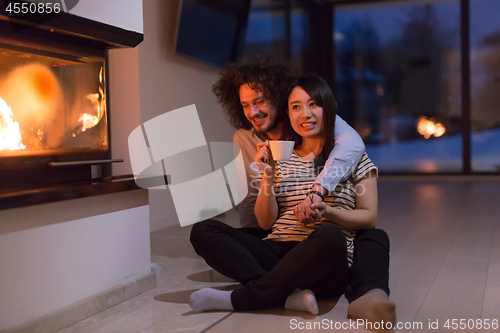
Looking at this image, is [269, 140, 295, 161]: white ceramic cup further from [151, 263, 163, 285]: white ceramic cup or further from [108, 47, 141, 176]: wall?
[108, 47, 141, 176]: wall

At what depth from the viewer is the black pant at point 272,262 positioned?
1.59 m

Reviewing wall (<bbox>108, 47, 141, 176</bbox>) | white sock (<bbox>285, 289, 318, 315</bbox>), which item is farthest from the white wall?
wall (<bbox>108, 47, 141, 176</bbox>)

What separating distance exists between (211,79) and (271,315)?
3.05 metres

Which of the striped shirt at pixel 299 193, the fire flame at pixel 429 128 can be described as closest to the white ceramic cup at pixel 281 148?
the striped shirt at pixel 299 193

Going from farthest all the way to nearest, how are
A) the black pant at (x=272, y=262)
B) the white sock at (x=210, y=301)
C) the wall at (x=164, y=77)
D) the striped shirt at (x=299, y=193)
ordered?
the wall at (x=164, y=77)
the striped shirt at (x=299, y=193)
the white sock at (x=210, y=301)
the black pant at (x=272, y=262)

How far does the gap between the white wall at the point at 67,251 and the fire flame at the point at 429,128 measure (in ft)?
19.2

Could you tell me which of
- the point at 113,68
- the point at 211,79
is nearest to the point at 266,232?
the point at 113,68

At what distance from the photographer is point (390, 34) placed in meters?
7.26

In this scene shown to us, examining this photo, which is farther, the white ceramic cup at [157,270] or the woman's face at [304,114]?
the white ceramic cup at [157,270]

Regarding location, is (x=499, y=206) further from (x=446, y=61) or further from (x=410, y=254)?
(x=446, y=61)

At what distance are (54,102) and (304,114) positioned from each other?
917 mm

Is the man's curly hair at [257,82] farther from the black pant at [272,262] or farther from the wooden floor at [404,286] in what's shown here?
the wooden floor at [404,286]

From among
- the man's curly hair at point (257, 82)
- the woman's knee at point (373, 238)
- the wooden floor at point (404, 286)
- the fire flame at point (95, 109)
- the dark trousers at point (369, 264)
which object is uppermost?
the man's curly hair at point (257, 82)

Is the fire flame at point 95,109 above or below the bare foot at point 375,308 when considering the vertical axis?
above
